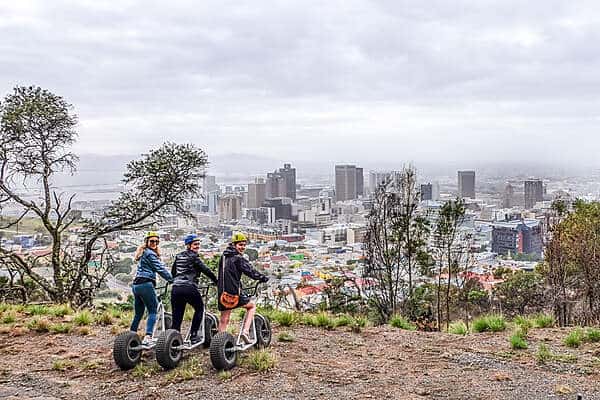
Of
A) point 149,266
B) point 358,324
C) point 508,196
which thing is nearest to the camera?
point 149,266

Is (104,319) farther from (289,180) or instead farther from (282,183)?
(289,180)

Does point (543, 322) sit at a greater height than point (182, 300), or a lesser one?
lesser

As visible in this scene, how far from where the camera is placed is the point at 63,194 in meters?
13.8

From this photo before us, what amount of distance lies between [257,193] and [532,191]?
11.4 m

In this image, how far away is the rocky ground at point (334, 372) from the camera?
19.6 ft

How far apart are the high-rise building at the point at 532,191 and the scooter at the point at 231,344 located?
15955mm

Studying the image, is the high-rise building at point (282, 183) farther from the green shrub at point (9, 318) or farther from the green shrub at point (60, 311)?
the green shrub at point (9, 318)

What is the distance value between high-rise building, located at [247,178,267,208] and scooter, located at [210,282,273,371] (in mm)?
15392

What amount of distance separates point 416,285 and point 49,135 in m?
9.87

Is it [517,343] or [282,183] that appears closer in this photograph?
[517,343]

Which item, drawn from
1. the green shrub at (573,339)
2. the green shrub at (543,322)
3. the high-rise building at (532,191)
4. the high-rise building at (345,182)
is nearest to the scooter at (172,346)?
the green shrub at (573,339)

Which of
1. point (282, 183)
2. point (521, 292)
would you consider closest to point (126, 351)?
point (521, 292)

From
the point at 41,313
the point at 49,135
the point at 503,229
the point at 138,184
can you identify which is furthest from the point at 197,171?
the point at 503,229

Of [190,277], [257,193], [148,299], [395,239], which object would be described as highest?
[257,193]
